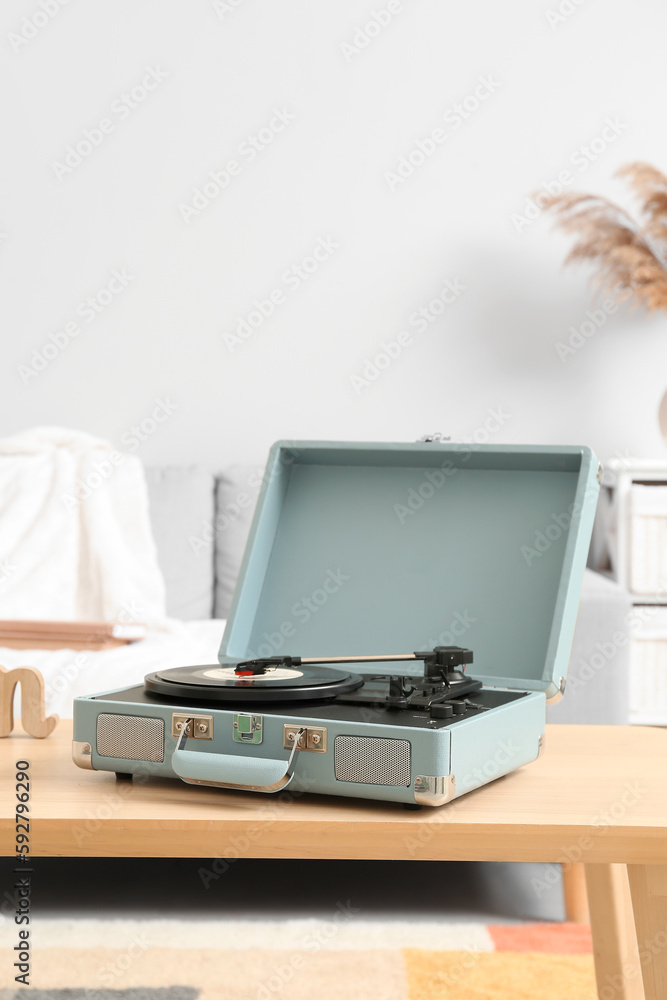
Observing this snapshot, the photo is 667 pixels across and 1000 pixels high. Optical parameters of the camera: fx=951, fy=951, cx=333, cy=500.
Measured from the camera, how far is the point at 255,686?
0.69 meters

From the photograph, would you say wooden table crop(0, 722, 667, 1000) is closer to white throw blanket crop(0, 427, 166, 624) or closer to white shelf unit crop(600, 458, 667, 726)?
white throw blanket crop(0, 427, 166, 624)

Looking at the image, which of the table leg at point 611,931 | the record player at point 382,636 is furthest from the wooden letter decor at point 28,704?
the table leg at point 611,931

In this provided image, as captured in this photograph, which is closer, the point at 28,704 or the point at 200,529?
the point at 28,704

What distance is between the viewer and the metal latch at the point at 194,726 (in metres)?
0.68

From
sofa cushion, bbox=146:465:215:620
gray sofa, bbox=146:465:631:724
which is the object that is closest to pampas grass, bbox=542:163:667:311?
gray sofa, bbox=146:465:631:724

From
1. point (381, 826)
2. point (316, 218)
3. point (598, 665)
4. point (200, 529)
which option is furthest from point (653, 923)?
point (316, 218)

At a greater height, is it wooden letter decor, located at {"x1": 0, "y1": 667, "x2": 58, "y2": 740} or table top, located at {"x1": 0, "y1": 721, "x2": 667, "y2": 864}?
wooden letter decor, located at {"x1": 0, "y1": 667, "x2": 58, "y2": 740}

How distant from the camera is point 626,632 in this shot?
165 cm

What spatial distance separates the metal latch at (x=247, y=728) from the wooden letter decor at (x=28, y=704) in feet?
0.81

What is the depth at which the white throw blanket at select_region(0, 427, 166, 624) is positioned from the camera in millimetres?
1921

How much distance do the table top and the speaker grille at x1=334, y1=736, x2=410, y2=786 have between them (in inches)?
0.9

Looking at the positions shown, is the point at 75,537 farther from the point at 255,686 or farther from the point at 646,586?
the point at 255,686

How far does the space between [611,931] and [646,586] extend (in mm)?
1315

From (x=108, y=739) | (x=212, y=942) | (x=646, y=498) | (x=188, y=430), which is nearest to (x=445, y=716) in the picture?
(x=108, y=739)
